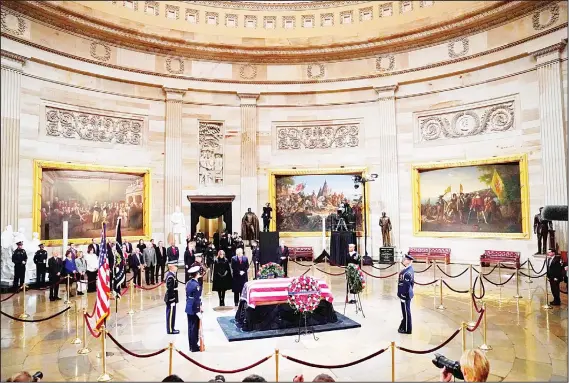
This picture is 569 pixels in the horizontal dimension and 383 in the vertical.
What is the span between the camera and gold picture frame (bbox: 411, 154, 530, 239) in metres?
18.0

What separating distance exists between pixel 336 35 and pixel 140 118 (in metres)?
11.5

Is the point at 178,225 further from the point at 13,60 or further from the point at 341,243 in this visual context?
the point at 13,60

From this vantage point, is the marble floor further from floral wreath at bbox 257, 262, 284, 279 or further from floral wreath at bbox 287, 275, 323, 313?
floral wreath at bbox 257, 262, 284, 279

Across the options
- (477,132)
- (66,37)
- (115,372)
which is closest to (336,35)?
(477,132)

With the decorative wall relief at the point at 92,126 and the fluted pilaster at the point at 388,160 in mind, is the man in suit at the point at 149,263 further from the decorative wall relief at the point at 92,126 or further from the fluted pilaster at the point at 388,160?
the fluted pilaster at the point at 388,160

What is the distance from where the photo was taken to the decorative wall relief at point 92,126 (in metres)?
18.2

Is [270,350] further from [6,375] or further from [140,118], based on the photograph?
[140,118]

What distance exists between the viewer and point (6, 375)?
7227mm

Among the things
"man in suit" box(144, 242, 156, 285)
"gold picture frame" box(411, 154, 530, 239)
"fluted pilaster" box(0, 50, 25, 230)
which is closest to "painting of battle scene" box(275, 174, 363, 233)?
"gold picture frame" box(411, 154, 530, 239)

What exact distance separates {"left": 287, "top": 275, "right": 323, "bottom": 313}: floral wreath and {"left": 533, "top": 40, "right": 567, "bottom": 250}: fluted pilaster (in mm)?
12774

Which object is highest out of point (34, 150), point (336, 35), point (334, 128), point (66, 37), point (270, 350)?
point (336, 35)

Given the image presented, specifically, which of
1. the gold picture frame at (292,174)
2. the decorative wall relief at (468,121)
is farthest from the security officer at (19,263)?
the decorative wall relief at (468,121)

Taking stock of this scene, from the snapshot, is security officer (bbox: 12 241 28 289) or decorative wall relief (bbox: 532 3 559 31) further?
decorative wall relief (bbox: 532 3 559 31)

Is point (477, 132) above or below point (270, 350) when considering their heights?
above
